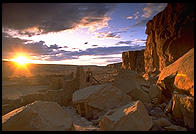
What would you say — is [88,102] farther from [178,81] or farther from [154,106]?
[178,81]

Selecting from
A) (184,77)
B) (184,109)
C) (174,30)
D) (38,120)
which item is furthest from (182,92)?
(174,30)

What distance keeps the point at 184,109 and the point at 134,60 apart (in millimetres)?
30704

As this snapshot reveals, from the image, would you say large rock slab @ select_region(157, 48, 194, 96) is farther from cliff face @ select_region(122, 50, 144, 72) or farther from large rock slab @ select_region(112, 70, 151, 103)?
cliff face @ select_region(122, 50, 144, 72)

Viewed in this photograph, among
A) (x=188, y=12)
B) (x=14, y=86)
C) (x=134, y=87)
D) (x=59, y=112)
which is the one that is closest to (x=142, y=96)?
(x=134, y=87)

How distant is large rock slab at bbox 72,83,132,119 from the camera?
4.60m

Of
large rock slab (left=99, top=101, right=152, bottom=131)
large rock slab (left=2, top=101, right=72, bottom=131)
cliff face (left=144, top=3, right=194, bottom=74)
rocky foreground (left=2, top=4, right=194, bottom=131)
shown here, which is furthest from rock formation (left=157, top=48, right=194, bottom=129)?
cliff face (left=144, top=3, right=194, bottom=74)

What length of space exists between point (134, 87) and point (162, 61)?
38.6 feet

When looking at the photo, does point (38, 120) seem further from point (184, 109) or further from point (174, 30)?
point (174, 30)

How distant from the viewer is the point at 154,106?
189 inches

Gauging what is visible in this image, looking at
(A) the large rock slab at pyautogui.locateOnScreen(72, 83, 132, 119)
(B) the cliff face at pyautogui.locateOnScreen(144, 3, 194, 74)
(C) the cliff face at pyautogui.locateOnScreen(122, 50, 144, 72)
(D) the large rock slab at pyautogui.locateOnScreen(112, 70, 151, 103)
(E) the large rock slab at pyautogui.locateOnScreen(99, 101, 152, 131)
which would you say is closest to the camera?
(E) the large rock slab at pyautogui.locateOnScreen(99, 101, 152, 131)

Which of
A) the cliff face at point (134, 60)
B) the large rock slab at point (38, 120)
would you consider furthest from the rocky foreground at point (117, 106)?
the cliff face at point (134, 60)

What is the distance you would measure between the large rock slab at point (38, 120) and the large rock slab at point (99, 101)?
125 centimetres

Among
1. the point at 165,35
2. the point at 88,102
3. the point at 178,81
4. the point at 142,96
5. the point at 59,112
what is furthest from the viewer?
the point at 165,35

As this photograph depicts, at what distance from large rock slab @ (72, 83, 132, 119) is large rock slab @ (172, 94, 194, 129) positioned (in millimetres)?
1257
